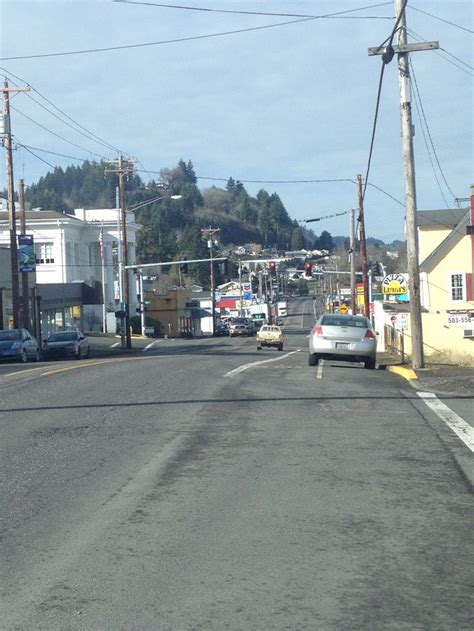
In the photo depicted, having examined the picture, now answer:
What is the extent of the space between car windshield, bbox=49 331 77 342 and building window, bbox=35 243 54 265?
128ft

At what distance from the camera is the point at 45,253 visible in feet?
267

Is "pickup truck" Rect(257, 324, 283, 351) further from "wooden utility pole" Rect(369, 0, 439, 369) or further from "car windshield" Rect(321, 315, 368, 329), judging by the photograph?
"wooden utility pole" Rect(369, 0, 439, 369)

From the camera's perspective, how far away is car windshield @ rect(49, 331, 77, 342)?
42438 mm

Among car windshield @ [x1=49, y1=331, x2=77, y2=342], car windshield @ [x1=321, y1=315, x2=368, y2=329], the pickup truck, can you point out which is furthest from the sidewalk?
the pickup truck

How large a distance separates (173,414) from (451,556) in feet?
25.7

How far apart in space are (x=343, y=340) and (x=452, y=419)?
36.9 ft

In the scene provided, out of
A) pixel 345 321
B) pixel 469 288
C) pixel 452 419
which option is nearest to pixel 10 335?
pixel 345 321

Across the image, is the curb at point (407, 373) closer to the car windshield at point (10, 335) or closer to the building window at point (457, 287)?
the car windshield at point (10, 335)

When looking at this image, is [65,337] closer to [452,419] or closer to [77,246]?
[452,419]

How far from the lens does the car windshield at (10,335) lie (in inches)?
1476

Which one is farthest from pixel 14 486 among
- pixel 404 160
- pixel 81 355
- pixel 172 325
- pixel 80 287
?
pixel 172 325

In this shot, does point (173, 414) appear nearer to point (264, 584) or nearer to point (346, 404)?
point (346, 404)

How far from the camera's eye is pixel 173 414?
14469 millimetres

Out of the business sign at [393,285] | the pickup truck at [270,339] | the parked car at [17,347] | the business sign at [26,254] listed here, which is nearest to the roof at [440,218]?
the pickup truck at [270,339]
